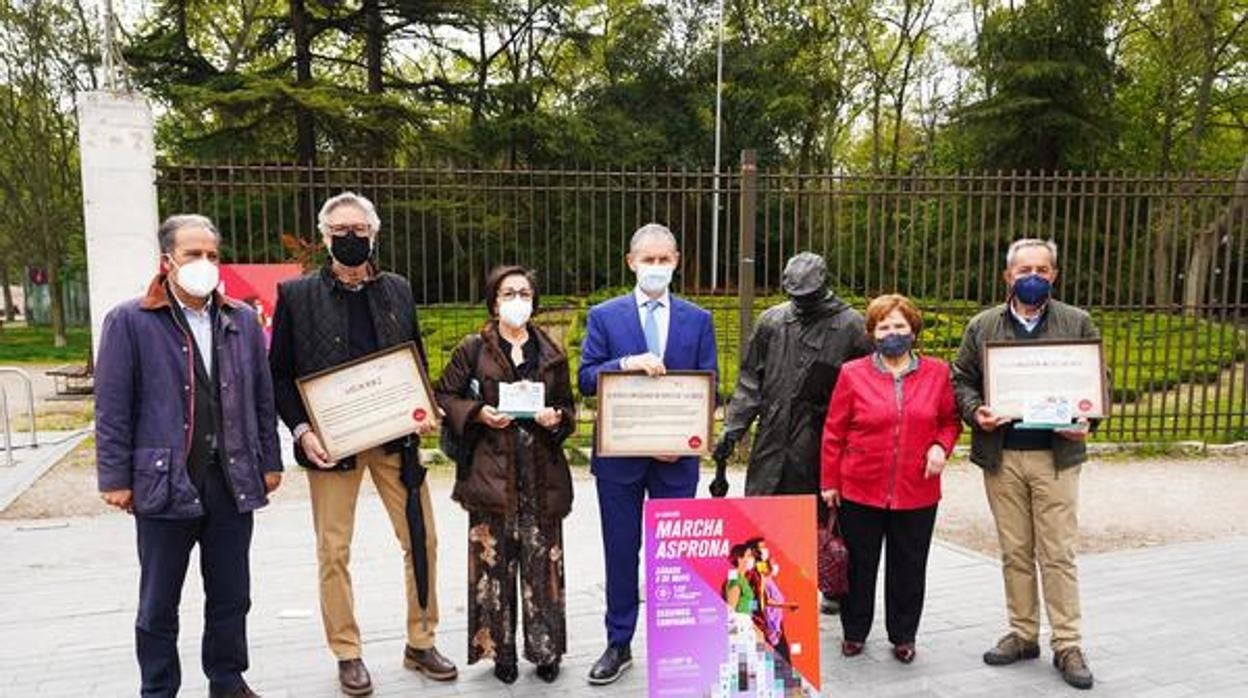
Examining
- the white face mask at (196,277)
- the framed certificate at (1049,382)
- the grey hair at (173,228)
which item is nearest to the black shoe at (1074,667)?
the framed certificate at (1049,382)

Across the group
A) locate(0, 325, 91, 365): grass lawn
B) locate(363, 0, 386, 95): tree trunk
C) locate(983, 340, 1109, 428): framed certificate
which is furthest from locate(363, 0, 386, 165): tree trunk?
locate(983, 340, 1109, 428): framed certificate

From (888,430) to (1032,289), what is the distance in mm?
932

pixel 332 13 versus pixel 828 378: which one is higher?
pixel 332 13

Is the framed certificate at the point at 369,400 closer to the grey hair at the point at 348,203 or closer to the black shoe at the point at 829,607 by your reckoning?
the grey hair at the point at 348,203

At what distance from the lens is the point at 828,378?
14.4 ft

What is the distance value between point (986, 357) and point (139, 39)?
23.6 meters

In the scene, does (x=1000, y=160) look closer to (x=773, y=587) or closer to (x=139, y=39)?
(x=139, y=39)

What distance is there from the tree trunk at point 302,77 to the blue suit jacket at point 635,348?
18.1 meters

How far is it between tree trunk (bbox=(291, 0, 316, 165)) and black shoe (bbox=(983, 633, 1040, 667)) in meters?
19.2

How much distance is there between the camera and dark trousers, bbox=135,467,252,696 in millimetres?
3504

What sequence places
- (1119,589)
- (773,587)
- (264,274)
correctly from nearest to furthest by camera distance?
(773,587) < (1119,589) < (264,274)

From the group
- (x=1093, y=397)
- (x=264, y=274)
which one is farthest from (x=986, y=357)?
(x=264, y=274)

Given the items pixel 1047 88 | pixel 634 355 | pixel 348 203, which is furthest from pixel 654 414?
pixel 1047 88

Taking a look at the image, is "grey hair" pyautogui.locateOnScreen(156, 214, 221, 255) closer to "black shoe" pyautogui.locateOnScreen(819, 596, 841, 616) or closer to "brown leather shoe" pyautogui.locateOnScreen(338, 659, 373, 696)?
"brown leather shoe" pyautogui.locateOnScreen(338, 659, 373, 696)
